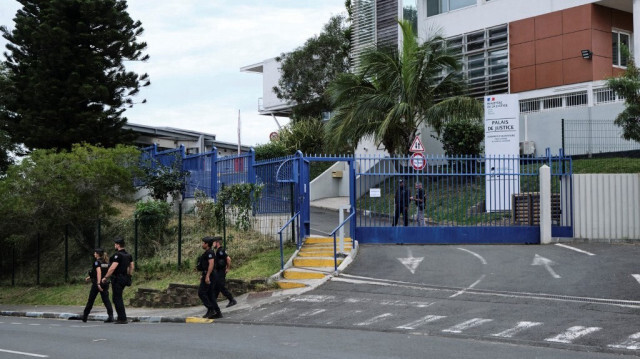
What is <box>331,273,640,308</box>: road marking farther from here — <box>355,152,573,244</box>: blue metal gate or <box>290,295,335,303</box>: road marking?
<box>355,152,573,244</box>: blue metal gate

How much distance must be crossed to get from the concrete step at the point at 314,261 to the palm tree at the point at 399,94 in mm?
8281

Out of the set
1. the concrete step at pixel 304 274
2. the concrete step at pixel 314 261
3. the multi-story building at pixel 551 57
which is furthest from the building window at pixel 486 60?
the concrete step at pixel 304 274

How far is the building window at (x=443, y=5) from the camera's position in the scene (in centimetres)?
3377

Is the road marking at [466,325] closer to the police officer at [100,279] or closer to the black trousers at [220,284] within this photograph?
the black trousers at [220,284]

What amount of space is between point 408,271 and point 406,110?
10.0 m

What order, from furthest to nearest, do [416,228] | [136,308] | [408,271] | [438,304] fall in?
[416,228] → [136,308] → [408,271] → [438,304]

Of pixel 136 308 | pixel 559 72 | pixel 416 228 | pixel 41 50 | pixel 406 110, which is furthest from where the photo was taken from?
pixel 41 50

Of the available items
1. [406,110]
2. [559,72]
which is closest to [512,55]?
[559,72]

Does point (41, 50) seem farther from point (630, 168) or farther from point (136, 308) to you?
point (630, 168)

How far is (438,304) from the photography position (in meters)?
13.4

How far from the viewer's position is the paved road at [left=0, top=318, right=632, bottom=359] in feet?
31.2

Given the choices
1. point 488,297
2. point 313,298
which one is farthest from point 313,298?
point 488,297

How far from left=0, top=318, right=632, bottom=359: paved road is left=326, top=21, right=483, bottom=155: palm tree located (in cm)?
1383

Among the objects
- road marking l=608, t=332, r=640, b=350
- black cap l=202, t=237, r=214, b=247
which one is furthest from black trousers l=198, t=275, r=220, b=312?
road marking l=608, t=332, r=640, b=350
